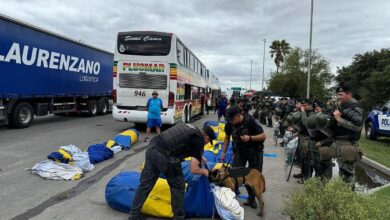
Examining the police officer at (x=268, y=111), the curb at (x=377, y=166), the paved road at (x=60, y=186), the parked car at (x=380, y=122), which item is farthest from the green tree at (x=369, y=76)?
the paved road at (x=60, y=186)

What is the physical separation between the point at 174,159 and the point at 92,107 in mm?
17690

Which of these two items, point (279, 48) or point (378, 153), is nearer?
point (378, 153)

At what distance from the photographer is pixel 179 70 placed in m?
15.0

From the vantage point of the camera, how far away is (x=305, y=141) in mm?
7355

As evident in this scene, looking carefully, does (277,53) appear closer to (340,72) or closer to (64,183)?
(340,72)

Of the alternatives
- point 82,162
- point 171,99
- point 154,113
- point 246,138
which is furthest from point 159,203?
point 171,99

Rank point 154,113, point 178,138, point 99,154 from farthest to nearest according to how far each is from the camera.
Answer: point 154,113
point 99,154
point 178,138

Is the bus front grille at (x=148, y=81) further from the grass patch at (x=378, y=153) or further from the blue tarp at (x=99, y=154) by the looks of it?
the grass patch at (x=378, y=153)

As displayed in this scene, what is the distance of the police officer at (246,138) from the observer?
5697 millimetres

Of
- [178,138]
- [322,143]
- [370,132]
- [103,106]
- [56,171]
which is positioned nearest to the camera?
[178,138]

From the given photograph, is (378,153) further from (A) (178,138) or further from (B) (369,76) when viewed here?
(B) (369,76)

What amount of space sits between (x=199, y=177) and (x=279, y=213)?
4.60 ft

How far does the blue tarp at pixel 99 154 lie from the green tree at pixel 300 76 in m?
36.6

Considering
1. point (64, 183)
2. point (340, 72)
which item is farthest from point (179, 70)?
point (340, 72)
